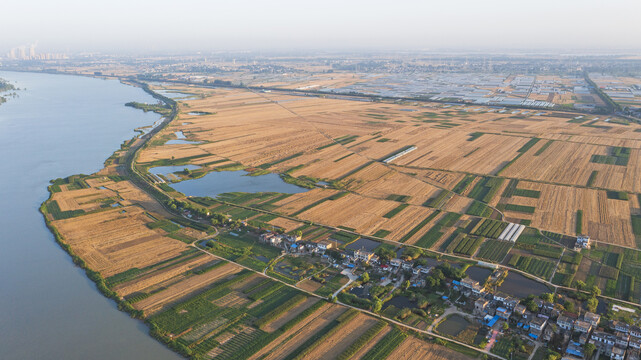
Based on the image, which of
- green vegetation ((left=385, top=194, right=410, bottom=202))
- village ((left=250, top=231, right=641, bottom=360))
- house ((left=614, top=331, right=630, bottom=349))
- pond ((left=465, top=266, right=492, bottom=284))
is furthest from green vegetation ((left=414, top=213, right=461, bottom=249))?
house ((left=614, top=331, right=630, bottom=349))

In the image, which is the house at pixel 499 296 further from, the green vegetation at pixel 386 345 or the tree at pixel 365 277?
the tree at pixel 365 277

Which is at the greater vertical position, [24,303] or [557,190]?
[557,190]

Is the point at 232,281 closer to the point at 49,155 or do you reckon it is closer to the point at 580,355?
the point at 580,355

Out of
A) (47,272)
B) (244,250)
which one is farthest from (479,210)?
(47,272)

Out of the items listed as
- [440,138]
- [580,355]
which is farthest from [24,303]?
[440,138]

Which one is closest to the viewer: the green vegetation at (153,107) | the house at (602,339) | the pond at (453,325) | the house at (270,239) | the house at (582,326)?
the house at (602,339)

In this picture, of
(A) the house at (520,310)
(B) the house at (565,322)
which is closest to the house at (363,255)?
(A) the house at (520,310)

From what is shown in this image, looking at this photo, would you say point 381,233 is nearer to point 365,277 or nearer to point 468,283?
point 365,277
